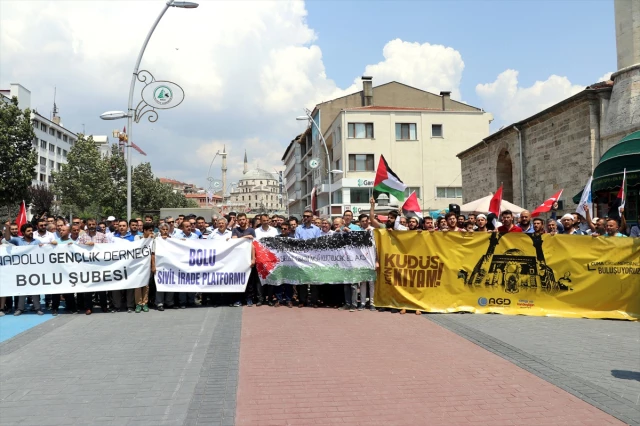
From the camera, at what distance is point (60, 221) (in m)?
11.5

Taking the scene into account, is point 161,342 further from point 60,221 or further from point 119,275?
point 60,221

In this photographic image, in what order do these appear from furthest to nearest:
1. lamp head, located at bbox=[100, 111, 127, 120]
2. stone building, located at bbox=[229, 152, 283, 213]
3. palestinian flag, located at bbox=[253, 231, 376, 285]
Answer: stone building, located at bbox=[229, 152, 283, 213] < lamp head, located at bbox=[100, 111, 127, 120] < palestinian flag, located at bbox=[253, 231, 376, 285]

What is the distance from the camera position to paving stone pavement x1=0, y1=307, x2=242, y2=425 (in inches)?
183

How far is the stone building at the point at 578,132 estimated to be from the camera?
16.7m

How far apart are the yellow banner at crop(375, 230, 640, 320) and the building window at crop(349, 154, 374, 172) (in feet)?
137

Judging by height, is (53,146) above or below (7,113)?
above

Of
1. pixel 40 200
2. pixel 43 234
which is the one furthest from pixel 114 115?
pixel 40 200

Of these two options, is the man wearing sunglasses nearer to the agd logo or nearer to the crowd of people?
the crowd of people

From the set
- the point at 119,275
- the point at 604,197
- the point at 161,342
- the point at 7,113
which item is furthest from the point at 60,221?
the point at 7,113

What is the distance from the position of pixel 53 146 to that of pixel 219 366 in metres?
102

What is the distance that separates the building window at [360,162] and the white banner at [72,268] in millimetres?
42095

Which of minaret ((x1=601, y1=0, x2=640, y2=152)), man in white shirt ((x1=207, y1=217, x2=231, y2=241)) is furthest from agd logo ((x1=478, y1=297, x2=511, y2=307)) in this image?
minaret ((x1=601, y1=0, x2=640, y2=152))

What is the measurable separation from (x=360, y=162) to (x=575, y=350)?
148 feet

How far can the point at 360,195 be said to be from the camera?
52000 millimetres
